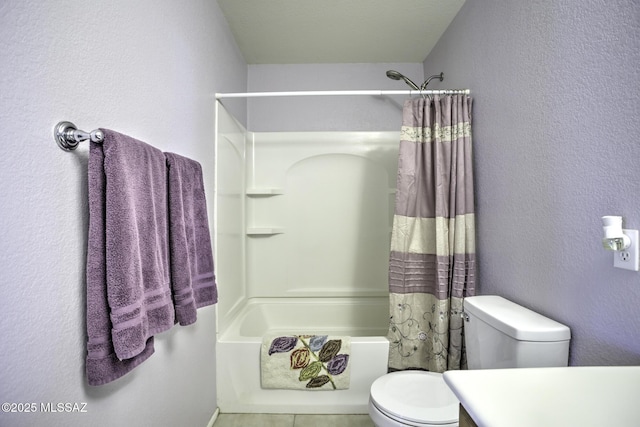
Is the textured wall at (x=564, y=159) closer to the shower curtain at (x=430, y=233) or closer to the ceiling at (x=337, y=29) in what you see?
the shower curtain at (x=430, y=233)

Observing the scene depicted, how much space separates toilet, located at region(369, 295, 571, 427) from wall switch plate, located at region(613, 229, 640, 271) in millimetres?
332

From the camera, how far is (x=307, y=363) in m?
1.87

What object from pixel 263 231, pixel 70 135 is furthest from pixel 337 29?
pixel 70 135

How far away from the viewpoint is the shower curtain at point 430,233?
71.6 inches

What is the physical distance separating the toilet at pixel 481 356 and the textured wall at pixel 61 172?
3.06 feet

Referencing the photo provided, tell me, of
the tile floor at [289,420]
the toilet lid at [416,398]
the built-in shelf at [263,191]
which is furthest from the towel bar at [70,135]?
the built-in shelf at [263,191]

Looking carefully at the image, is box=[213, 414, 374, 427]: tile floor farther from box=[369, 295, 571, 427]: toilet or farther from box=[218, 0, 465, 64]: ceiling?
box=[218, 0, 465, 64]: ceiling

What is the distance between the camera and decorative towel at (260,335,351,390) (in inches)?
73.7

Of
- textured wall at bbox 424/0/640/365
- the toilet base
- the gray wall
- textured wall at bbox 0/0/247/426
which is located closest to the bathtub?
the toilet base

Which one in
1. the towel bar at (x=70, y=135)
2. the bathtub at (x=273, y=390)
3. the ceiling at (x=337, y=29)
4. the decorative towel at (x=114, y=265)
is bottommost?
the bathtub at (x=273, y=390)

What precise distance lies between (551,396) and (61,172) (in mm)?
1271

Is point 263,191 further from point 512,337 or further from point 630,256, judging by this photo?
point 630,256

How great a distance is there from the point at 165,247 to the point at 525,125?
1482 mm

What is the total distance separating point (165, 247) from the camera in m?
1.16
